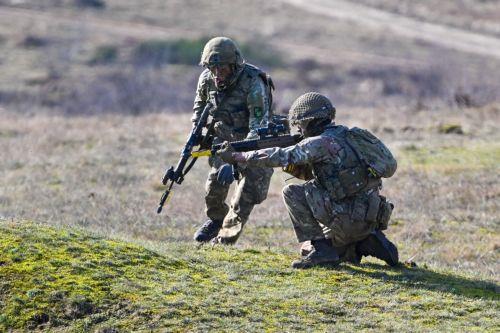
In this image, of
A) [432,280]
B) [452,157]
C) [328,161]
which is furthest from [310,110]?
[452,157]

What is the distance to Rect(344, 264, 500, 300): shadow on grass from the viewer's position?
8.45 metres

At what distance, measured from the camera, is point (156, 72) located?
40312mm

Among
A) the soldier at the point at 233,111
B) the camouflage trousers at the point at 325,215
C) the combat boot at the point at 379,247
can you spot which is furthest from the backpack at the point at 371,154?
the soldier at the point at 233,111

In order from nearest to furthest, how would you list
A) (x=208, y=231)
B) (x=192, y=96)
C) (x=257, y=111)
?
(x=257, y=111), (x=208, y=231), (x=192, y=96)

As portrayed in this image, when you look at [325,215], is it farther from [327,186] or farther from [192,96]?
[192,96]

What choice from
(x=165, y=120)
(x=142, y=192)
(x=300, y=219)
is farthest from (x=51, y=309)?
(x=165, y=120)

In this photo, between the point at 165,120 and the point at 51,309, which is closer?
the point at 51,309

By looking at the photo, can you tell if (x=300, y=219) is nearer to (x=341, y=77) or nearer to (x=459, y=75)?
(x=459, y=75)

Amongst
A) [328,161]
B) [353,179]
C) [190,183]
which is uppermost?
[328,161]

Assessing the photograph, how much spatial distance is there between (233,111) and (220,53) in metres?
0.75

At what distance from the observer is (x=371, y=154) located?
28.2ft

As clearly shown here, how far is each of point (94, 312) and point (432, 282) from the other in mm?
3106

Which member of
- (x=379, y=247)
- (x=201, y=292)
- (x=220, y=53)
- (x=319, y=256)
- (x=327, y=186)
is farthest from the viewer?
(x=220, y=53)

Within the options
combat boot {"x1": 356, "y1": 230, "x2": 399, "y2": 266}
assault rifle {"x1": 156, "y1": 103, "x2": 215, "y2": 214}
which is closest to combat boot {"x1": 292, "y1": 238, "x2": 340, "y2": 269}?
combat boot {"x1": 356, "y1": 230, "x2": 399, "y2": 266}
